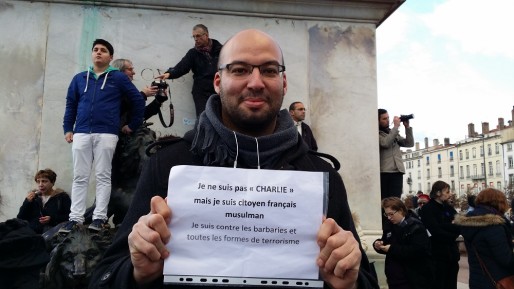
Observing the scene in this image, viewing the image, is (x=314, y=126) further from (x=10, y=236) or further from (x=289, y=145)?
(x=289, y=145)

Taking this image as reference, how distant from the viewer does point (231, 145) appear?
1.88 meters

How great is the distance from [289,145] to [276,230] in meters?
0.40

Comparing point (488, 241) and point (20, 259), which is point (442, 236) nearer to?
point (488, 241)

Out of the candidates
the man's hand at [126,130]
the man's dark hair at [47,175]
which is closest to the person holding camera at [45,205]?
the man's dark hair at [47,175]

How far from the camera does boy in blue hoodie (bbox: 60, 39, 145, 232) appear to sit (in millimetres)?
5070

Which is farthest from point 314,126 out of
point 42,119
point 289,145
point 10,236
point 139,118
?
point 289,145

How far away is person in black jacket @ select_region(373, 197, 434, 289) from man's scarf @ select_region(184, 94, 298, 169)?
448 centimetres

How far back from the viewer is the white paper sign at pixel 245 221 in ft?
5.39

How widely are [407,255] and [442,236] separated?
1903 millimetres

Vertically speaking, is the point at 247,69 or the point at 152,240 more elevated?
the point at 247,69

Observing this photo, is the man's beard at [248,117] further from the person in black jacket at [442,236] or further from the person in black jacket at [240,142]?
the person in black jacket at [442,236]

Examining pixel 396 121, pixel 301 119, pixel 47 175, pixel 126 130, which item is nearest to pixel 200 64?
pixel 301 119

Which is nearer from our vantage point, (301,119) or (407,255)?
(407,255)

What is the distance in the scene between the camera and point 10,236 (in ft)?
13.5
